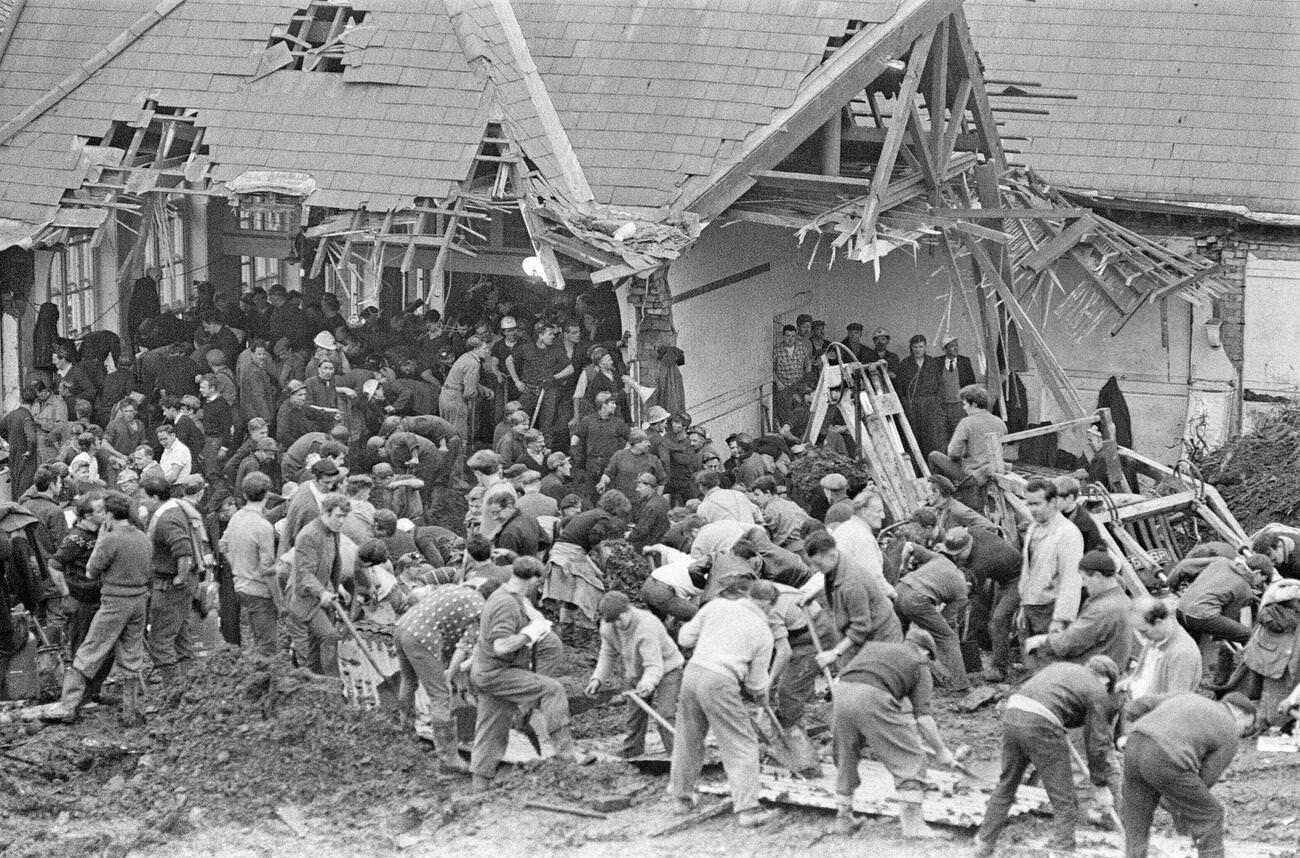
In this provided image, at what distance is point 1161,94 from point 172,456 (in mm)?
12324

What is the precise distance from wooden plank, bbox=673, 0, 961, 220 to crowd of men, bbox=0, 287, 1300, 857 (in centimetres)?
179

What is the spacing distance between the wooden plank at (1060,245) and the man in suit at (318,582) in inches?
332

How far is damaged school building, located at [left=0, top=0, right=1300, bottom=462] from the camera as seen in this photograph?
66.6 feet

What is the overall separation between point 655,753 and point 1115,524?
214 inches

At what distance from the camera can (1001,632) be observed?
1673 centimetres

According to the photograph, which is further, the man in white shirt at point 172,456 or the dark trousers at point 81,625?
the man in white shirt at point 172,456

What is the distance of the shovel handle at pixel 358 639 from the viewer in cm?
1533

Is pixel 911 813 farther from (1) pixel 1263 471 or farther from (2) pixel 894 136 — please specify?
(1) pixel 1263 471

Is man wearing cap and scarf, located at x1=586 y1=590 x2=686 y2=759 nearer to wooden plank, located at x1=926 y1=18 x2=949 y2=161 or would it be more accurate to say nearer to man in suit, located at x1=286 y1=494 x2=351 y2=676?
man in suit, located at x1=286 y1=494 x2=351 y2=676

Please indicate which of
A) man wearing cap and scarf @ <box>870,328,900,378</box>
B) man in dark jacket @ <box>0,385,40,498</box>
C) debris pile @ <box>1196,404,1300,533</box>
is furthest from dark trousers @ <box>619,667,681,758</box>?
debris pile @ <box>1196,404,1300,533</box>

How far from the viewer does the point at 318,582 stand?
15391 millimetres

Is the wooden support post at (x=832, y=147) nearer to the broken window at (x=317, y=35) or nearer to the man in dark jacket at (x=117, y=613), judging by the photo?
the broken window at (x=317, y=35)

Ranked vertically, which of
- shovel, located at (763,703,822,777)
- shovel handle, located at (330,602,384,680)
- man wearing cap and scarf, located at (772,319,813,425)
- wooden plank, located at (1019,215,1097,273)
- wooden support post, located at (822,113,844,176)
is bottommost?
shovel, located at (763,703,822,777)

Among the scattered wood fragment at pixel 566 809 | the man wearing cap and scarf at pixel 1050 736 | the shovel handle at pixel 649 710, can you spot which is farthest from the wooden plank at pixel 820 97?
the man wearing cap and scarf at pixel 1050 736
